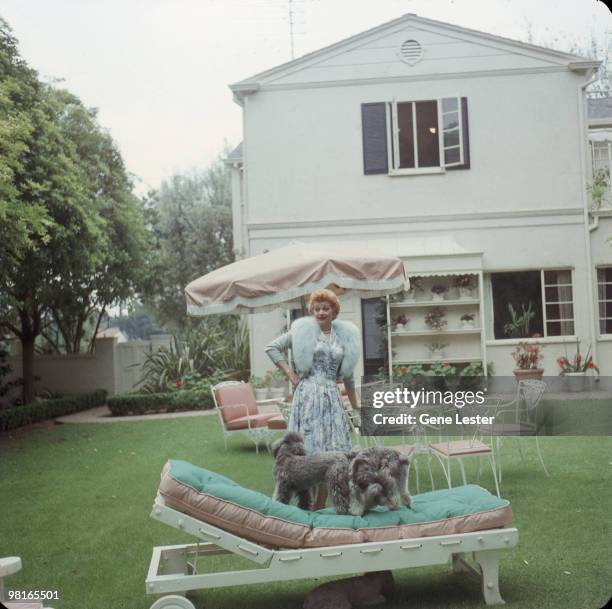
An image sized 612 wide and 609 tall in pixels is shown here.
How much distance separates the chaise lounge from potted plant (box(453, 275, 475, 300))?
6008mm

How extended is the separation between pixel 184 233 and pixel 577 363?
23.2ft

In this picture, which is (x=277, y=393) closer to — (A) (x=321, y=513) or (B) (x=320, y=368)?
(B) (x=320, y=368)

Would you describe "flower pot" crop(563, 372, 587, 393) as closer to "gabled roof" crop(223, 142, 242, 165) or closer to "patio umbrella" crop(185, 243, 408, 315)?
"patio umbrella" crop(185, 243, 408, 315)

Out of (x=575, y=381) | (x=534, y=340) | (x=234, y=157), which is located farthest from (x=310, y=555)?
(x=234, y=157)

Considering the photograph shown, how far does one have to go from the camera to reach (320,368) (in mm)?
4301

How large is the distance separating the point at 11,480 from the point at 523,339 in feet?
16.8

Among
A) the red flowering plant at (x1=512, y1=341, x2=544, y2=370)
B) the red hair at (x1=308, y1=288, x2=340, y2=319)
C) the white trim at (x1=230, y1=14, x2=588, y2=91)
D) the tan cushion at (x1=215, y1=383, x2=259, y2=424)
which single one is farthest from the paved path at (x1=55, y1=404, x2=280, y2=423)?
the red hair at (x1=308, y1=288, x2=340, y2=319)

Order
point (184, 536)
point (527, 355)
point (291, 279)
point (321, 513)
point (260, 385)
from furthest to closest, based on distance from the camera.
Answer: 1. point (260, 385)
2. point (527, 355)
3. point (291, 279)
4. point (184, 536)
5. point (321, 513)

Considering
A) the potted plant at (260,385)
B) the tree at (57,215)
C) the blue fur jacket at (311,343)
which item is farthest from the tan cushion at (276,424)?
the blue fur jacket at (311,343)

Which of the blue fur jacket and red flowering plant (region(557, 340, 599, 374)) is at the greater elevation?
the blue fur jacket

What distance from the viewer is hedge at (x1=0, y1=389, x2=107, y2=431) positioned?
31.3 feet

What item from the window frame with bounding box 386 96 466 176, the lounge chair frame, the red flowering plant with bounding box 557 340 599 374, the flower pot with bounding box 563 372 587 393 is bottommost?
the lounge chair frame

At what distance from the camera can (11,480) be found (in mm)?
6391

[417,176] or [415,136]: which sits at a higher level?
[415,136]
